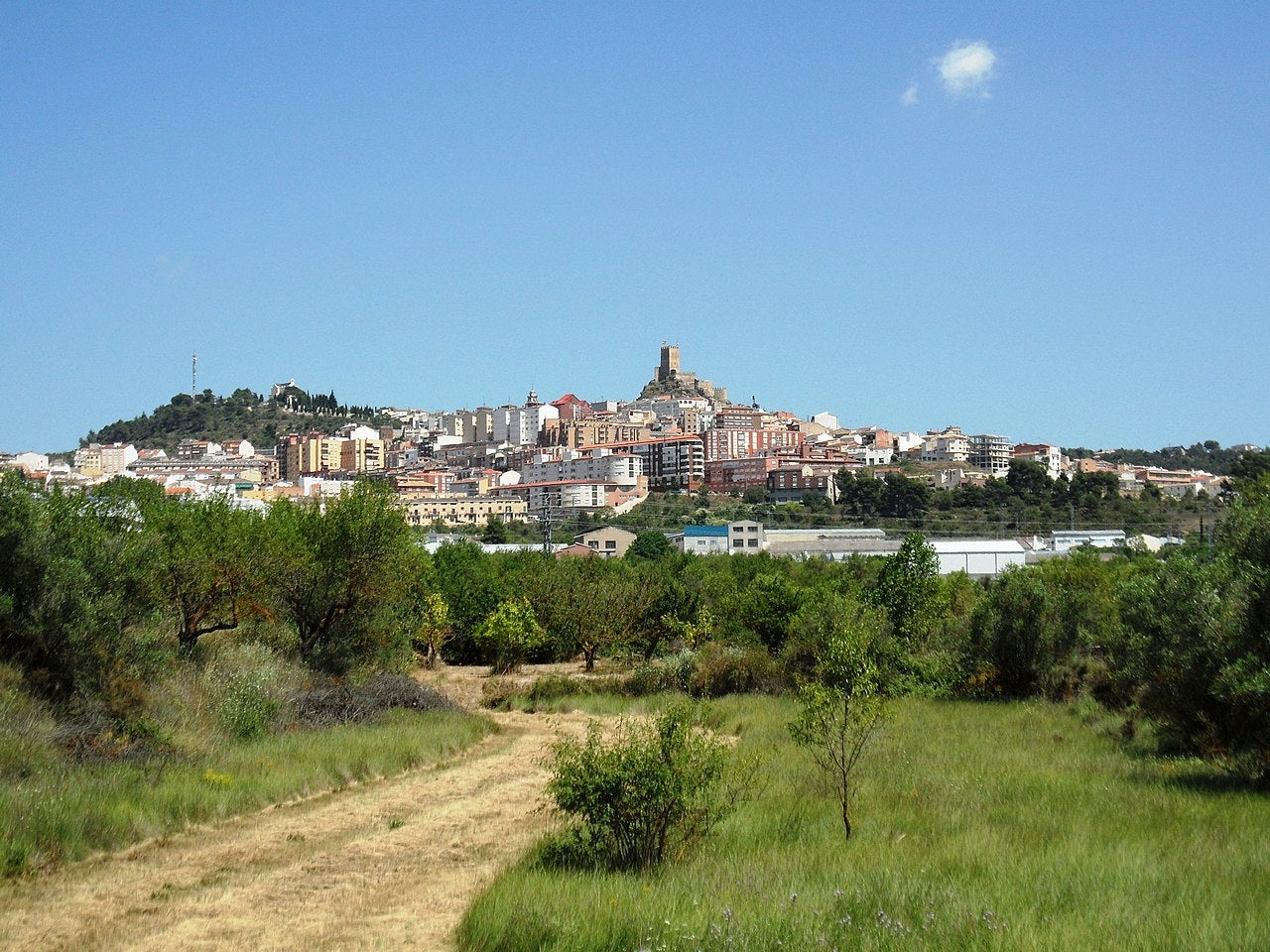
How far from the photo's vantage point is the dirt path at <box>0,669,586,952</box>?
29.7ft

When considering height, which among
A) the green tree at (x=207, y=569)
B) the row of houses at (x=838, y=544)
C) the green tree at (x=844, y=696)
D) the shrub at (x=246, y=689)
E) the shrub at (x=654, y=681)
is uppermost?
the green tree at (x=207, y=569)

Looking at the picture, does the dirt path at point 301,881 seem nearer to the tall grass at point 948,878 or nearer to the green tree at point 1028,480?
the tall grass at point 948,878

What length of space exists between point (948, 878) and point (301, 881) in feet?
18.7

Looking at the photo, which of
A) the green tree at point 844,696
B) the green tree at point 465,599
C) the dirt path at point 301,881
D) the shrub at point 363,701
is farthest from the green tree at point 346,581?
the green tree at point 844,696

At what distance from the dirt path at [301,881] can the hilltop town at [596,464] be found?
85033 mm

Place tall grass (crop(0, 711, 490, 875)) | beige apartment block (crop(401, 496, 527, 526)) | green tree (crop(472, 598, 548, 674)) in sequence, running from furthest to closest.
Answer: beige apartment block (crop(401, 496, 527, 526)) → green tree (crop(472, 598, 548, 674)) → tall grass (crop(0, 711, 490, 875))

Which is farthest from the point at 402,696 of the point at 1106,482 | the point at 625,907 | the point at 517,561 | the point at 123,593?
the point at 1106,482

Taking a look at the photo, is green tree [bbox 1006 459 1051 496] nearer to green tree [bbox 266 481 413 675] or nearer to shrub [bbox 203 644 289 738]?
green tree [bbox 266 481 413 675]

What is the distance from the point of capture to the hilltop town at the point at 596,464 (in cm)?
12781

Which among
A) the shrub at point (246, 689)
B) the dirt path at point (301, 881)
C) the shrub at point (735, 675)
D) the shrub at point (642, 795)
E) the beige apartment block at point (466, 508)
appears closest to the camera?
the dirt path at point (301, 881)

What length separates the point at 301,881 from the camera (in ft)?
34.9

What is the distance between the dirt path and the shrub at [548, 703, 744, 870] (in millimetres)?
1114

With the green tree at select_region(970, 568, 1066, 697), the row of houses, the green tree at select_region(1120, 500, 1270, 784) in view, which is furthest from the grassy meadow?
the row of houses

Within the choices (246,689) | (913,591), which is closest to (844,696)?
(246,689)
